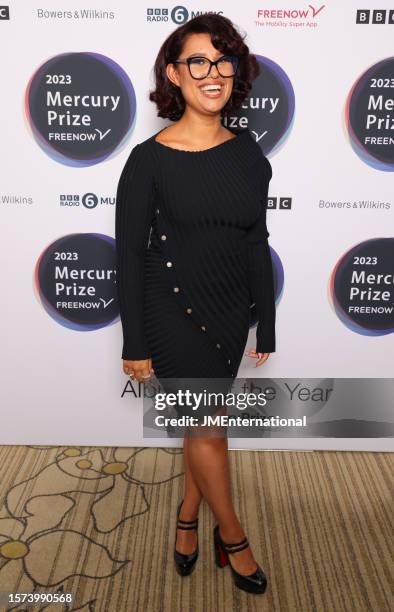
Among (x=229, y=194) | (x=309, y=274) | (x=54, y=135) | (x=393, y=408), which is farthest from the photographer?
(x=393, y=408)

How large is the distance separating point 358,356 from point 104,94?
1511 mm

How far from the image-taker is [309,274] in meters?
2.44

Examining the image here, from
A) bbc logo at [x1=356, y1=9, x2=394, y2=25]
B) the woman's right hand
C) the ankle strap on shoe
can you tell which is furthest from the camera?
bbc logo at [x1=356, y1=9, x2=394, y2=25]

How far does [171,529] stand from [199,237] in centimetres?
112

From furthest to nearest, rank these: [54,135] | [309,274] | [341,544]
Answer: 1. [309,274]
2. [54,135]
3. [341,544]

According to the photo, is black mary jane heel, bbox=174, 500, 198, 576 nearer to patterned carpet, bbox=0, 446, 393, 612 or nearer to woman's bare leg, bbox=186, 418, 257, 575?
patterned carpet, bbox=0, 446, 393, 612

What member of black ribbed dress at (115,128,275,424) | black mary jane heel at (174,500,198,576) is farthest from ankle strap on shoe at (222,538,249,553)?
black ribbed dress at (115,128,275,424)

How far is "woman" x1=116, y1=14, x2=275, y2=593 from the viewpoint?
167 cm

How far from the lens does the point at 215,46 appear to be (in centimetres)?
164

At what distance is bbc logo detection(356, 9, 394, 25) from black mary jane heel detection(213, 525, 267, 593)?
1.88 m

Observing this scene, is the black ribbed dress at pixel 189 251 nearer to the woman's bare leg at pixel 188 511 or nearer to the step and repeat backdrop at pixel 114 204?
the woman's bare leg at pixel 188 511

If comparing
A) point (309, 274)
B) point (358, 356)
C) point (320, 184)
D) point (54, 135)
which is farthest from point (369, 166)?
point (54, 135)

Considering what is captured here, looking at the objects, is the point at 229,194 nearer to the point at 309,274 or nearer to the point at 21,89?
the point at 309,274

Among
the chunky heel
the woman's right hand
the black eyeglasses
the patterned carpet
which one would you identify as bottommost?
the patterned carpet
